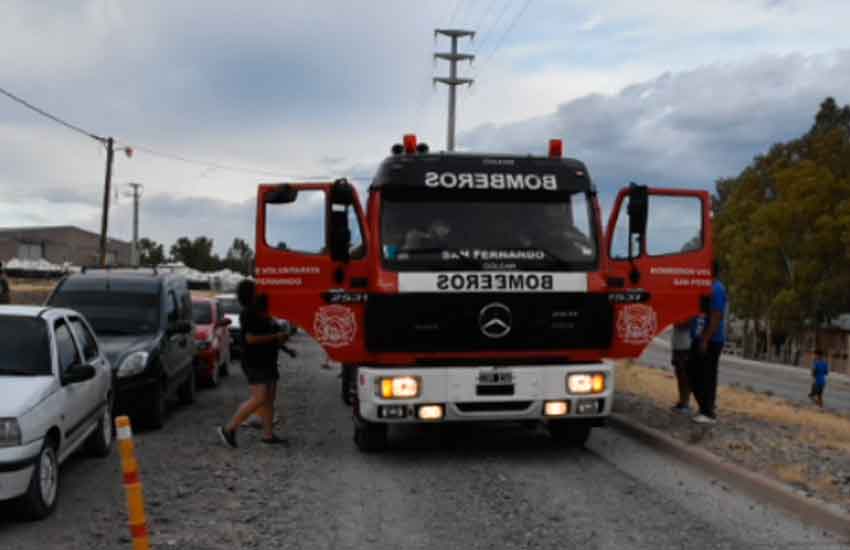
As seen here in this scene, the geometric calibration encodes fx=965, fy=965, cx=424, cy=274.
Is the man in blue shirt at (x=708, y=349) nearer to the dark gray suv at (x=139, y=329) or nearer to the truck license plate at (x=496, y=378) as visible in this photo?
Result: the truck license plate at (x=496, y=378)

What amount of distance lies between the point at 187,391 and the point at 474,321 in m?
6.61

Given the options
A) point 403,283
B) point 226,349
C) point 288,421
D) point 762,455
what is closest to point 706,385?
point 762,455

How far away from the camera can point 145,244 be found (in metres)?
117

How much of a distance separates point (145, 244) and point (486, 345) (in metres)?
113

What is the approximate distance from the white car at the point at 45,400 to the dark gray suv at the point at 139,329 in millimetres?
1266

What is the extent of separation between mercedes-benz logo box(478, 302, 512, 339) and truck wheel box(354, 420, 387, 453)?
1601mm

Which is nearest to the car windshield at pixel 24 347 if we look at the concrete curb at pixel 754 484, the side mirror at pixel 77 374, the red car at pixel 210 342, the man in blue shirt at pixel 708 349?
the side mirror at pixel 77 374

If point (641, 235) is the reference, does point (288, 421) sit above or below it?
below

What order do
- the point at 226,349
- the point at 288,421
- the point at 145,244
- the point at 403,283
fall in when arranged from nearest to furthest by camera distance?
the point at 403,283, the point at 288,421, the point at 226,349, the point at 145,244

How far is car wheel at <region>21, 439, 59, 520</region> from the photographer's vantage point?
6.75 metres

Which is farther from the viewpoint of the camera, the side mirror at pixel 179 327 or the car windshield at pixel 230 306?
the car windshield at pixel 230 306

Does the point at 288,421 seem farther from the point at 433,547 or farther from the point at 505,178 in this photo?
the point at 433,547

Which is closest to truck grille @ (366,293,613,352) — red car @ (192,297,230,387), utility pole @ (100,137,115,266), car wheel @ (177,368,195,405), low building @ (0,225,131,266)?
car wheel @ (177,368,195,405)

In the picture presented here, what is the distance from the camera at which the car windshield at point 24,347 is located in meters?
7.64
